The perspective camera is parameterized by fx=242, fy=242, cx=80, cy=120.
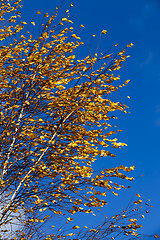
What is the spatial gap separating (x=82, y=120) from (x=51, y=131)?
0.78 metres

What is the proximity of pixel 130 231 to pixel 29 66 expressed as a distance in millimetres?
4527

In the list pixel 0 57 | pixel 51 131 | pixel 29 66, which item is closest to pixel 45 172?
pixel 51 131

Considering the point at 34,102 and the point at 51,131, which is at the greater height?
the point at 34,102

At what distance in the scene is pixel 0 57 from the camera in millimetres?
6098

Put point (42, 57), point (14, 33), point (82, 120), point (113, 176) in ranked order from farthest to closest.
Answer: point (14, 33)
point (42, 57)
point (82, 120)
point (113, 176)

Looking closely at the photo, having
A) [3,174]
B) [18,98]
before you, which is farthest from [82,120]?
[3,174]

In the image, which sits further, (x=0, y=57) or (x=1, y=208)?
(x=0, y=57)

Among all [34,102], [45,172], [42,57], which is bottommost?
[45,172]

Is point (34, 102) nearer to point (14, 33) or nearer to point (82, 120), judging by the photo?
point (82, 120)

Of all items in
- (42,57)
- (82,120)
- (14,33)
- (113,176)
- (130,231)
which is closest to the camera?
(113,176)

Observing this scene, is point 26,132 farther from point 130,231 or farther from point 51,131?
point 130,231

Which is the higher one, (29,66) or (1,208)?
(29,66)

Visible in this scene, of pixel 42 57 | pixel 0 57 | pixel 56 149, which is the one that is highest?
pixel 42 57

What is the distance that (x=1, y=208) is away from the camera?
5.11 meters
